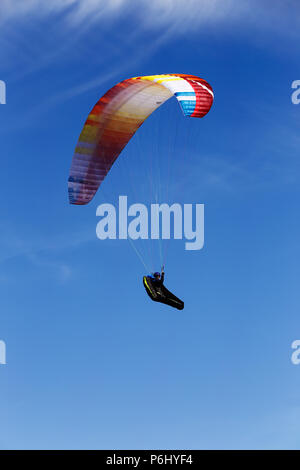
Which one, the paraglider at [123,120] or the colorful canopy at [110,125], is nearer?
the paraglider at [123,120]

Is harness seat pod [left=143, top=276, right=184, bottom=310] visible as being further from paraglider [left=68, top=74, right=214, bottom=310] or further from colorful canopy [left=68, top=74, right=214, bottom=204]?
colorful canopy [left=68, top=74, right=214, bottom=204]

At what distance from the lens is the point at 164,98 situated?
4394 centimetres

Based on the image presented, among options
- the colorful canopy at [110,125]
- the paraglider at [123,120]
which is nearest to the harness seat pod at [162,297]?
the paraglider at [123,120]

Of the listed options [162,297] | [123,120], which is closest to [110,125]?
[123,120]

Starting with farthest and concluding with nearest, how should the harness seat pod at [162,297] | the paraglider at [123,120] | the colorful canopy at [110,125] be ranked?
the colorful canopy at [110,125], the harness seat pod at [162,297], the paraglider at [123,120]

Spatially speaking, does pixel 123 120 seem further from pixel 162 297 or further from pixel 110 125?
pixel 162 297

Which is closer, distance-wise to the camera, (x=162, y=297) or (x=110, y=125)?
(x=162, y=297)

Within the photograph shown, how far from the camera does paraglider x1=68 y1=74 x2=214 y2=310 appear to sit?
41.4 meters

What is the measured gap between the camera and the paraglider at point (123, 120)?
41.4 meters

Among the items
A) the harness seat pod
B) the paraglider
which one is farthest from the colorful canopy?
the harness seat pod

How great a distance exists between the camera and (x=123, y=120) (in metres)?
44.1

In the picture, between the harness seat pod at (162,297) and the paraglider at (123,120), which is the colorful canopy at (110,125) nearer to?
the paraglider at (123,120)
